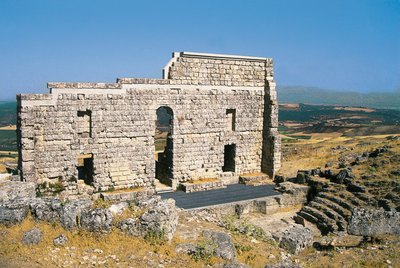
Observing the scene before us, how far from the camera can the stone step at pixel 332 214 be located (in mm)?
17750

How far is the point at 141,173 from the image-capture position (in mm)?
21484

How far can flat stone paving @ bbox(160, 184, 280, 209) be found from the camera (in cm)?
A: 2024

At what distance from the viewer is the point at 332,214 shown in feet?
62.0

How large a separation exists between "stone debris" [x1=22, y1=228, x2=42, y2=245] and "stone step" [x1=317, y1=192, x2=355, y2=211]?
13805 millimetres

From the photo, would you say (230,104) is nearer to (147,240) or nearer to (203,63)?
(203,63)

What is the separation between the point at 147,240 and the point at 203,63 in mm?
13690

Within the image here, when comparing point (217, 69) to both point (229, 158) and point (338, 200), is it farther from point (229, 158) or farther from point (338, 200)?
point (338, 200)

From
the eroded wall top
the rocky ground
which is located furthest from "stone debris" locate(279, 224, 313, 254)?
the eroded wall top

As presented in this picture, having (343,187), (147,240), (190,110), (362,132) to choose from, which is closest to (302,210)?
(343,187)

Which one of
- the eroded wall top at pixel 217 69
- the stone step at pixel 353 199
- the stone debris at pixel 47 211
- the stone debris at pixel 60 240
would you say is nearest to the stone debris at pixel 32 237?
the stone debris at pixel 60 240

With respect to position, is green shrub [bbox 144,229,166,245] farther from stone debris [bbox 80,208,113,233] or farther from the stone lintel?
Result: the stone lintel

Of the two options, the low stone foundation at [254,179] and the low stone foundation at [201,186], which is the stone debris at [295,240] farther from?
the low stone foundation at [254,179]

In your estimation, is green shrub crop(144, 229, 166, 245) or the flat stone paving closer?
green shrub crop(144, 229, 166, 245)

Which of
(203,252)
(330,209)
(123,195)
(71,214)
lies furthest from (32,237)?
(330,209)
